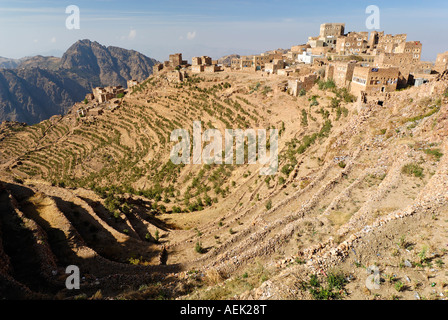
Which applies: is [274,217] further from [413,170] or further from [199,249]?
[413,170]

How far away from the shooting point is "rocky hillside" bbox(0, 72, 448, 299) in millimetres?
9156

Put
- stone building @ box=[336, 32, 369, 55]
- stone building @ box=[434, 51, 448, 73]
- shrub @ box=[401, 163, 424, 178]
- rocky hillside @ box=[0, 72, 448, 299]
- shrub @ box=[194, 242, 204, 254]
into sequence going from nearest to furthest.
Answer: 1. rocky hillside @ box=[0, 72, 448, 299]
2. shrub @ box=[401, 163, 424, 178]
3. shrub @ box=[194, 242, 204, 254]
4. stone building @ box=[434, 51, 448, 73]
5. stone building @ box=[336, 32, 369, 55]

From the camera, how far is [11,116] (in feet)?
474

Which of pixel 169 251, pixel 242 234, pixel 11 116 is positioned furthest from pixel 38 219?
pixel 11 116

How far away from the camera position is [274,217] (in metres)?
15.7

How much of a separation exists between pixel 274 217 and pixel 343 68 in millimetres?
20769

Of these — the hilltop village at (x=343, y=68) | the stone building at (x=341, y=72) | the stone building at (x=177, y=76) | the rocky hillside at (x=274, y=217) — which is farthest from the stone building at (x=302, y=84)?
the stone building at (x=177, y=76)

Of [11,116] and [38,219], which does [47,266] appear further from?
[11,116]

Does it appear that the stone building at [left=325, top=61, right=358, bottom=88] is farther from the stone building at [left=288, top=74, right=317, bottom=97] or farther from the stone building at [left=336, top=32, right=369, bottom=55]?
the stone building at [left=336, top=32, right=369, bottom=55]

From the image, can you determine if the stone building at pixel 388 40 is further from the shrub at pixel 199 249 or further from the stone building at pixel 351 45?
the shrub at pixel 199 249

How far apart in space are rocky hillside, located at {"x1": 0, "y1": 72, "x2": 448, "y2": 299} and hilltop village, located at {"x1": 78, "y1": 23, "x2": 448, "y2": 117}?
1.70 metres

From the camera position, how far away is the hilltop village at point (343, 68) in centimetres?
2464

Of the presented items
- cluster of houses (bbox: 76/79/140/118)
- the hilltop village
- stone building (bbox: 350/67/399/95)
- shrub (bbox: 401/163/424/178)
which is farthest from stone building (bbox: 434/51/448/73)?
cluster of houses (bbox: 76/79/140/118)

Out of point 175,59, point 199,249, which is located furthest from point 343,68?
point 175,59
